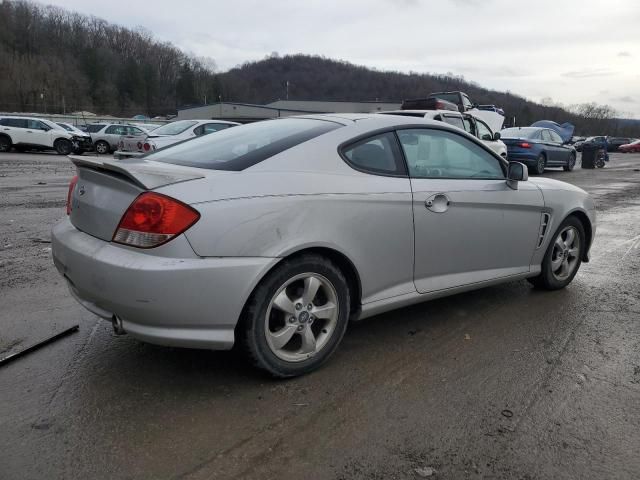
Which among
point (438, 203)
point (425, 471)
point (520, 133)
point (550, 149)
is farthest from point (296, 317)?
point (550, 149)

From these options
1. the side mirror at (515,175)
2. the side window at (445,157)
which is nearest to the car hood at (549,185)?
the side mirror at (515,175)

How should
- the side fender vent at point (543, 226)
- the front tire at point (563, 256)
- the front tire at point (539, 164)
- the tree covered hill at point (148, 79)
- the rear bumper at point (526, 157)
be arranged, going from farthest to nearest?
the tree covered hill at point (148, 79) → the front tire at point (539, 164) → the rear bumper at point (526, 157) → the front tire at point (563, 256) → the side fender vent at point (543, 226)

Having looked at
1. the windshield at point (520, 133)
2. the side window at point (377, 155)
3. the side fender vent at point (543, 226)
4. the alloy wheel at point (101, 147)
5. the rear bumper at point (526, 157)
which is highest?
the side window at point (377, 155)

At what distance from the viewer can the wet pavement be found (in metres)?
2.33

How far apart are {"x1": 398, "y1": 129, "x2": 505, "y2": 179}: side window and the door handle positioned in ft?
0.54

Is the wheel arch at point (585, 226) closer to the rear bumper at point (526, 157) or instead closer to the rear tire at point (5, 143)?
the rear bumper at point (526, 157)

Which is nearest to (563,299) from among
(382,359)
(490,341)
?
(490,341)

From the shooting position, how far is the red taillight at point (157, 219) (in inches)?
102

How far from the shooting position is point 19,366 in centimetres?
314

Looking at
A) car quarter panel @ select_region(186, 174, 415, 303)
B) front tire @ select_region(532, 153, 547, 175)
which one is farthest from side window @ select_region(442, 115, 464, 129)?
car quarter panel @ select_region(186, 174, 415, 303)

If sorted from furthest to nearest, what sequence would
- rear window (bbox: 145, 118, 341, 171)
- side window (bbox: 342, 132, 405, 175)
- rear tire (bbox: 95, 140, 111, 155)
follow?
rear tire (bbox: 95, 140, 111, 155) → side window (bbox: 342, 132, 405, 175) → rear window (bbox: 145, 118, 341, 171)

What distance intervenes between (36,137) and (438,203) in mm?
23667

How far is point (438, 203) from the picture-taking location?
11.7 feet

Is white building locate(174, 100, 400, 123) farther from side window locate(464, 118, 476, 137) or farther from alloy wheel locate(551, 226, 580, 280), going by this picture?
alloy wheel locate(551, 226, 580, 280)
